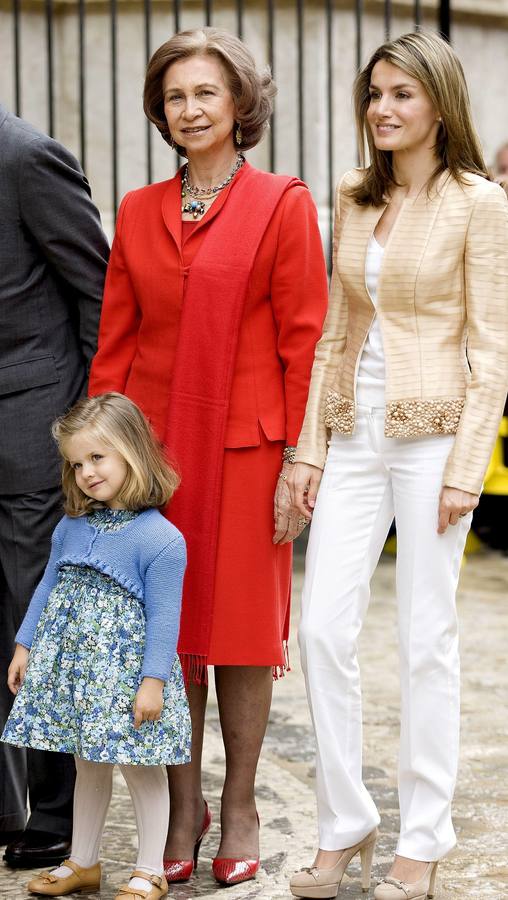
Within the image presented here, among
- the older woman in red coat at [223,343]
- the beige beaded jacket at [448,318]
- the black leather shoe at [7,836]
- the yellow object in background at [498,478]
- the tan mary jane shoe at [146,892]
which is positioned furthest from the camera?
the yellow object in background at [498,478]

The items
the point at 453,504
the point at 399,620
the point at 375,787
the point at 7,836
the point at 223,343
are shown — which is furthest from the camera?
the point at 375,787

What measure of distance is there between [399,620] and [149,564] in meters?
0.55

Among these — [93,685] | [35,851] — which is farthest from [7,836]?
[93,685]

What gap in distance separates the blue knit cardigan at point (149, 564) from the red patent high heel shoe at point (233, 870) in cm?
58

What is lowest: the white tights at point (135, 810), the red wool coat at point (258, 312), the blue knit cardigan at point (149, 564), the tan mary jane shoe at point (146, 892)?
the tan mary jane shoe at point (146, 892)

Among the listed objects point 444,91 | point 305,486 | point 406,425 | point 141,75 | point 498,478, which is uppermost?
point 141,75

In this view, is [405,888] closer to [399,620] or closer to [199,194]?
[399,620]

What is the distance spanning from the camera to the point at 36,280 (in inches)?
139

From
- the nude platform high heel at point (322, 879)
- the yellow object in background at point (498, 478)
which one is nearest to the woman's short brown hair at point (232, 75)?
the nude platform high heel at point (322, 879)

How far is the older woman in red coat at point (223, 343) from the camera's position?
3373 millimetres

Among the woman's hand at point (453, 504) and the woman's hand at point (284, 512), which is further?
the woman's hand at point (284, 512)

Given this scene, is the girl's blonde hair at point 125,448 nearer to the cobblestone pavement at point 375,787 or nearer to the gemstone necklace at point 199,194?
the gemstone necklace at point 199,194

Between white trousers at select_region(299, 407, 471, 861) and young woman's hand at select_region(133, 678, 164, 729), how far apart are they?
0.34 metres

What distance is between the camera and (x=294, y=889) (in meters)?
3.28
